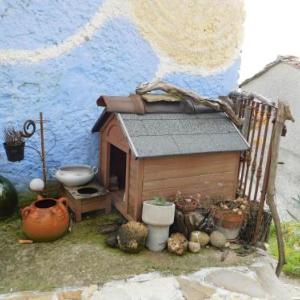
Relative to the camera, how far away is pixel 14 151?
386 centimetres

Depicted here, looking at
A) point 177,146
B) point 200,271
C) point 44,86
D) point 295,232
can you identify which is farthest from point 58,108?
point 295,232

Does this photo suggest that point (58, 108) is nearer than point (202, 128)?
No

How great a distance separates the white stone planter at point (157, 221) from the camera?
347cm

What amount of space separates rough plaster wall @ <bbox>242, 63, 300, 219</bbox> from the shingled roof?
4077 mm

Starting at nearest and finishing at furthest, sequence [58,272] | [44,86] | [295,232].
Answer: [58,272] < [44,86] < [295,232]

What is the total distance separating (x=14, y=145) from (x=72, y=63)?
1193mm

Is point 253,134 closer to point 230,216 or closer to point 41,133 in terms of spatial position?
point 230,216

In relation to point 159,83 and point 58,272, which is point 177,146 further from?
point 58,272

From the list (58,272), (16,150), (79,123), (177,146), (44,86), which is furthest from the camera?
(79,123)

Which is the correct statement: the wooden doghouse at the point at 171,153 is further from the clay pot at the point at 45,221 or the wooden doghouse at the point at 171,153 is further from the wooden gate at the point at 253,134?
the clay pot at the point at 45,221

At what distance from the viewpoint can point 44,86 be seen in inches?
166

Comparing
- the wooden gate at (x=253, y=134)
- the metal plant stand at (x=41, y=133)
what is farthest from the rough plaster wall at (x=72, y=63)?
the wooden gate at (x=253, y=134)

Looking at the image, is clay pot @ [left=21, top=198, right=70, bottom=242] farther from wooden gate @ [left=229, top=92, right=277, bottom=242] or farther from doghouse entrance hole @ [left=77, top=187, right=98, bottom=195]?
wooden gate @ [left=229, top=92, right=277, bottom=242]

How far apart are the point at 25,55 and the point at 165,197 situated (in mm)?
2213
